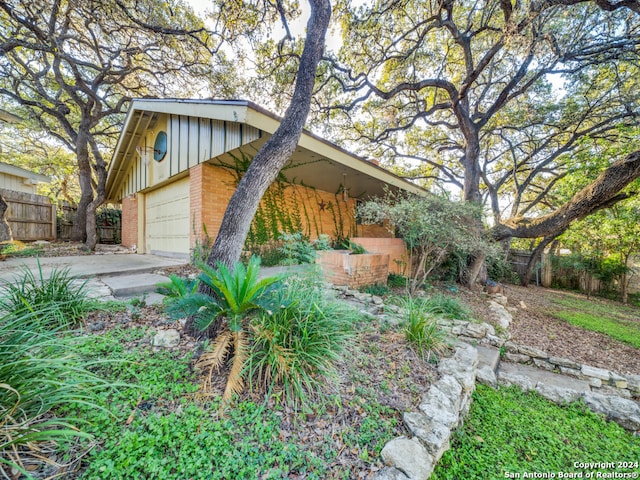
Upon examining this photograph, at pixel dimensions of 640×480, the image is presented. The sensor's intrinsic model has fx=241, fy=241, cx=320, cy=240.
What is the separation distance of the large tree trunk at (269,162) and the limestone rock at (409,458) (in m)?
1.62

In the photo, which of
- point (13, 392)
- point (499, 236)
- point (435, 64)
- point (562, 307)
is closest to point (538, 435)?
point (13, 392)

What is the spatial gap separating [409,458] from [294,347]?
3.26ft

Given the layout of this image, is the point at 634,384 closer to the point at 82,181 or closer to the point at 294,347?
the point at 294,347

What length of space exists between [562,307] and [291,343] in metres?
8.12

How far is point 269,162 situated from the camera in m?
2.66

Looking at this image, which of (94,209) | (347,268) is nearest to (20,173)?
(94,209)

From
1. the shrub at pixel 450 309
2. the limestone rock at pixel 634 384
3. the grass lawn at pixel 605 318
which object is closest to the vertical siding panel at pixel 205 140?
the shrub at pixel 450 309

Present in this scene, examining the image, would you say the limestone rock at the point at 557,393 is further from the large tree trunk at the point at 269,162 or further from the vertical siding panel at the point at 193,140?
the vertical siding panel at the point at 193,140

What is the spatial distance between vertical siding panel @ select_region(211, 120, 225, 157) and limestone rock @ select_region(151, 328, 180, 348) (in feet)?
12.4

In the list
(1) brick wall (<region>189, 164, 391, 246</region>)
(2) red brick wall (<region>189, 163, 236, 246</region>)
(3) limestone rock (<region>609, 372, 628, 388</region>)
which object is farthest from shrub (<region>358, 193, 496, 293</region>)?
(2) red brick wall (<region>189, 163, 236, 246</region>)

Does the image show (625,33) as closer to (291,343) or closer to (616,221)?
(616,221)

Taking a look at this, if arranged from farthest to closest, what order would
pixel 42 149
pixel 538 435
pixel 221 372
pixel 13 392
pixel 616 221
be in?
pixel 42 149
pixel 616 221
pixel 538 435
pixel 221 372
pixel 13 392

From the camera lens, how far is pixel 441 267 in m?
6.75

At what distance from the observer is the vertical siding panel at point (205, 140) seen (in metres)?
5.19
